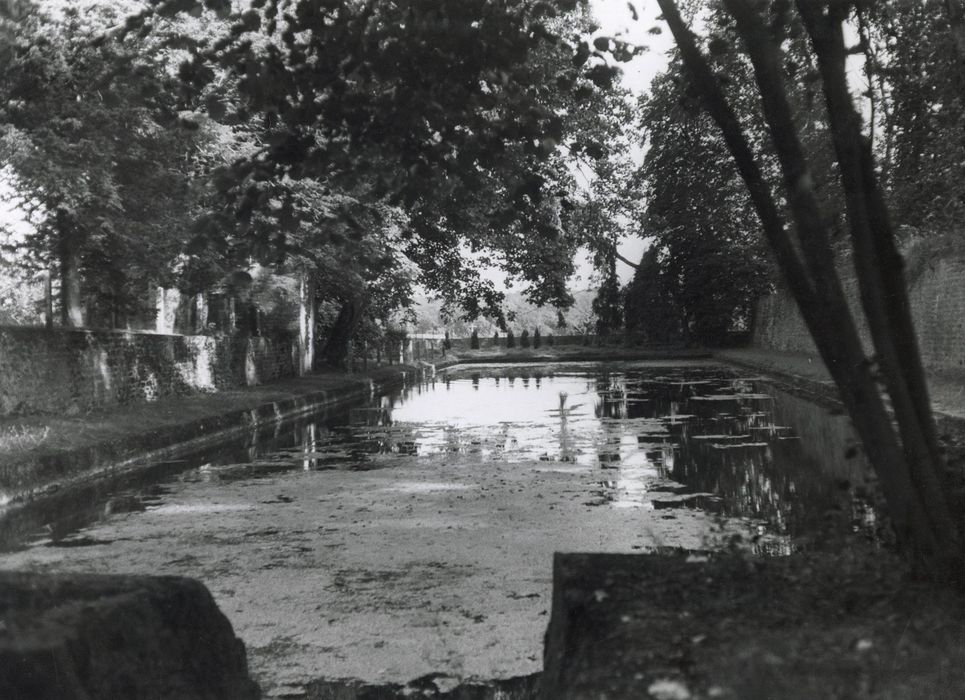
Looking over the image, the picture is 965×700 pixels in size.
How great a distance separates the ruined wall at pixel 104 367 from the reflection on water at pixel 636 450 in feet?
9.25

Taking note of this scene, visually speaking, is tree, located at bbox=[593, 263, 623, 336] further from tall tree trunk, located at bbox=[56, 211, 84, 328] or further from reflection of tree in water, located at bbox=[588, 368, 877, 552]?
tall tree trunk, located at bbox=[56, 211, 84, 328]

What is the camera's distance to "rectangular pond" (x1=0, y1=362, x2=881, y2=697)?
14.3 ft

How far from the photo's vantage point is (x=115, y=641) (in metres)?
3.00

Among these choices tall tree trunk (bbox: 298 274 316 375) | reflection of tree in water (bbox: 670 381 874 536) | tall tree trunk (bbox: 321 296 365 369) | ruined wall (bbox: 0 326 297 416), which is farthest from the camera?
tall tree trunk (bbox: 321 296 365 369)

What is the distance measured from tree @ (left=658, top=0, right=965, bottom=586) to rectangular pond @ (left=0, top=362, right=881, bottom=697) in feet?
1.22

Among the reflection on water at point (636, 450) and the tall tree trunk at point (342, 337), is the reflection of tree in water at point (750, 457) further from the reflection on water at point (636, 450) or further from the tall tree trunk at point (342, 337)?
the tall tree trunk at point (342, 337)

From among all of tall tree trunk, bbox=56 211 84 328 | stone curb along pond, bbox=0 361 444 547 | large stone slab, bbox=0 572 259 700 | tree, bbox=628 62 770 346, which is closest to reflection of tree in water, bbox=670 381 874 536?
large stone slab, bbox=0 572 259 700

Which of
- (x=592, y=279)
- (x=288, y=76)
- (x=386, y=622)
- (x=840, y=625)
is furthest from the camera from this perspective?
(x=592, y=279)

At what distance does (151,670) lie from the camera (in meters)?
3.16

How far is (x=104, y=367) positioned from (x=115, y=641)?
44.0 ft

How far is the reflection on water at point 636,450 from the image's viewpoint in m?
7.25

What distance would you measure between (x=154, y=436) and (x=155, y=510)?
15.2 feet

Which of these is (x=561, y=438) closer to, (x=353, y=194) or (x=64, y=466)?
(x=64, y=466)

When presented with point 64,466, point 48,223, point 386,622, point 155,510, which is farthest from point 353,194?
point 386,622
